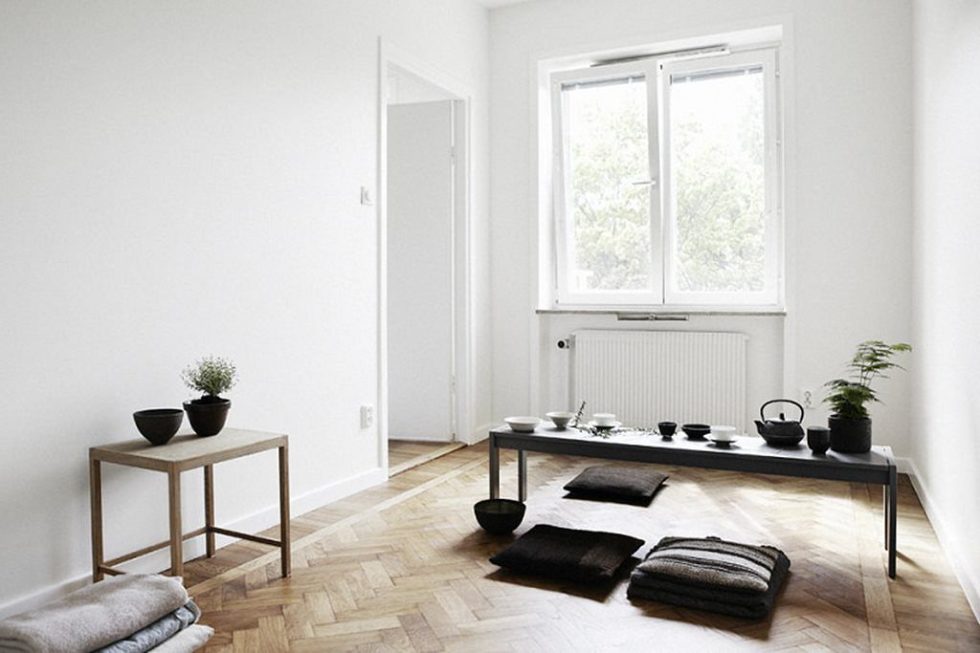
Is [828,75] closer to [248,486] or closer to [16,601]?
[248,486]

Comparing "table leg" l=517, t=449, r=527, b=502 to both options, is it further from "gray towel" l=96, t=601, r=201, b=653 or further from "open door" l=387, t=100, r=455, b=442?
"gray towel" l=96, t=601, r=201, b=653

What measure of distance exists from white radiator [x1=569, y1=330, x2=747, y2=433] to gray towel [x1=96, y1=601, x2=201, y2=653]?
126 inches

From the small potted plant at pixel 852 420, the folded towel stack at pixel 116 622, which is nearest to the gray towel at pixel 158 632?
the folded towel stack at pixel 116 622

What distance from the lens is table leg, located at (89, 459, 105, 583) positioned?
8.06ft

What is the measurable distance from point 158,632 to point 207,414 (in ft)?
2.59

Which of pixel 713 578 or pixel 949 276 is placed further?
pixel 949 276

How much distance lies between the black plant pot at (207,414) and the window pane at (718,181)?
3.12 m

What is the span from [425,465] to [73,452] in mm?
2298

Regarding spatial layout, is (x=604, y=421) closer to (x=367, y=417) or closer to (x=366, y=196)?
(x=367, y=417)

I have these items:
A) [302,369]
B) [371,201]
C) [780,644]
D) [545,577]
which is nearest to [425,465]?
[302,369]

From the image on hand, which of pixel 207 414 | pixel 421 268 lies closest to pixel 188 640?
pixel 207 414

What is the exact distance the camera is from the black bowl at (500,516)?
123 inches

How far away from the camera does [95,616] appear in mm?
1982

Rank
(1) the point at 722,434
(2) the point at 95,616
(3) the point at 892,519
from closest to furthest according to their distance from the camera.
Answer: (2) the point at 95,616 → (3) the point at 892,519 → (1) the point at 722,434
